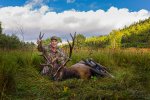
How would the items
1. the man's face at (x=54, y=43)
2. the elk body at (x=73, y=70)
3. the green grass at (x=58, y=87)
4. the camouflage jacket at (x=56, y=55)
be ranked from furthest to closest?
the man's face at (x=54, y=43) < the camouflage jacket at (x=56, y=55) < the elk body at (x=73, y=70) < the green grass at (x=58, y=87)

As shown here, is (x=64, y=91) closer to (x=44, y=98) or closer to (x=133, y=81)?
(x=44, y=98)

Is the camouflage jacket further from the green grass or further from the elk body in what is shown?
the green grass

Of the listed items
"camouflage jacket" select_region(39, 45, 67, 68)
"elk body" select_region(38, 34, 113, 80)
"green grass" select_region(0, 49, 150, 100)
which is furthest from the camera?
"camouflage jacket" select_region(39, 45, 67, 68)

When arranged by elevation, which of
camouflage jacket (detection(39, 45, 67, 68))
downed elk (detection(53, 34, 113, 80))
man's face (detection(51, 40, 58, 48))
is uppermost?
man's face (detection(51, 40, 58, 48))

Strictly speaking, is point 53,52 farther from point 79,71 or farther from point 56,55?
point 79,71

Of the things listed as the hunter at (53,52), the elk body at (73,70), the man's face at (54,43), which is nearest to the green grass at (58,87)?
the elk body at (73,70)

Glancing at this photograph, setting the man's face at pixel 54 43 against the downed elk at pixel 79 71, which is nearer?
the downed elk at pixel 79 71

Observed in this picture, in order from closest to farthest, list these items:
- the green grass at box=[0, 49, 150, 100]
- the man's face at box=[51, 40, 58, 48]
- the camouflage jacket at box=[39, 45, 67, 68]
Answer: the green grass at box=[0, 49, 150, 100], the camouflage jacket at box=[39, 45, 67, 68], the man's face at box=[51, 40, 58, 48]

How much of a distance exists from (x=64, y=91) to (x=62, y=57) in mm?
3025

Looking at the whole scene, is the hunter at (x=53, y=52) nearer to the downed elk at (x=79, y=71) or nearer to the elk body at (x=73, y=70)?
the elk body at (x=73, y=70)

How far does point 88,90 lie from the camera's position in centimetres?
729

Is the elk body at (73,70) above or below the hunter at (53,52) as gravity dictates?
below

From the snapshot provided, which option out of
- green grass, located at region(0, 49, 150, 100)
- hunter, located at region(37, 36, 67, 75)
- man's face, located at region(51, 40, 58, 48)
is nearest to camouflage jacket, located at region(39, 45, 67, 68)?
hunter, located at region(37, 36, 67, 75)

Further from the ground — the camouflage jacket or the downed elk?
the camouflage jacket
